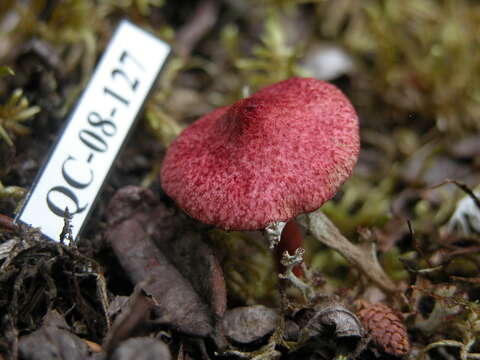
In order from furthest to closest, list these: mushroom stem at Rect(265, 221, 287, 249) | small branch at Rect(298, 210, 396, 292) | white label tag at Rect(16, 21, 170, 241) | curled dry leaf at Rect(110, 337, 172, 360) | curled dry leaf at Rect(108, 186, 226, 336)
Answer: small branch at Rect(298, 210, 396, 292) → white label tag at Rect(16, 21, 170, 241) → curled dry leaf at Rect(108, 186, 226, 336) → mushroom stem at Rect(265, 221, 287, 249) → curled dry leaf at Rect(110, 337, 172, 360)

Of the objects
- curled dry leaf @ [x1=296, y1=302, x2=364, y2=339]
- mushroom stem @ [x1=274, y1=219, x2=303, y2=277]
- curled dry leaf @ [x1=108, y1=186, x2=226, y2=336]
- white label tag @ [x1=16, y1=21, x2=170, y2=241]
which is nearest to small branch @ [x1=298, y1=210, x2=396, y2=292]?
mushroom stem @ [x1=274, y1=219, x2=303, y2=277]

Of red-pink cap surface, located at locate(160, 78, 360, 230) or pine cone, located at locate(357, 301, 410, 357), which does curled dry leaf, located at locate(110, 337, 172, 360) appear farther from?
pine cone, located at locate(357, 301, 410, 357)

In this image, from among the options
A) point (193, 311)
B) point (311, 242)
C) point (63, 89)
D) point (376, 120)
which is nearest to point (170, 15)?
point (63, 89)

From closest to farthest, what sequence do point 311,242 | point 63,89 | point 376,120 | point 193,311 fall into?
point 193,311 < point 311,242 < point 63,89 < point 376,120

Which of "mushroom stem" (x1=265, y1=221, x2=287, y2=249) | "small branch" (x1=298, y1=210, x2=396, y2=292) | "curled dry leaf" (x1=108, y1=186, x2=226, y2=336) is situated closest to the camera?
"mushroom stem" (x1=265, y1=221, x2=287, y2=249)

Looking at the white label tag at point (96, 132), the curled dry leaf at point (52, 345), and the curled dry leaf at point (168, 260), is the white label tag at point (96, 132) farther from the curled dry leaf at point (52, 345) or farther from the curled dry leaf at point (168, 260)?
the curled dry leaf at point (52, 345)

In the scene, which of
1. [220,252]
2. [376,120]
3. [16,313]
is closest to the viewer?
[16,313]

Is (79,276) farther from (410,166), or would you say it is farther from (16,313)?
(410,166)
